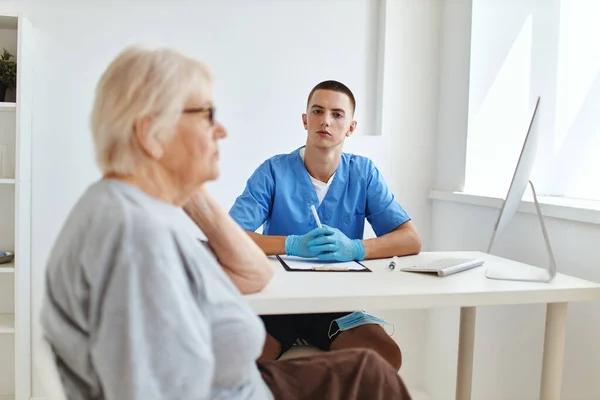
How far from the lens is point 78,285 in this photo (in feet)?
2.45

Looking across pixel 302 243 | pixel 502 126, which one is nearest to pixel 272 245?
pixel 302 243

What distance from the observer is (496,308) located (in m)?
2.22

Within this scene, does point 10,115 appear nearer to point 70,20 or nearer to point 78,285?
point 70,20

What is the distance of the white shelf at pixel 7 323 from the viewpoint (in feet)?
7.70

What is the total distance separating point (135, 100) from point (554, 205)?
58.1 inches

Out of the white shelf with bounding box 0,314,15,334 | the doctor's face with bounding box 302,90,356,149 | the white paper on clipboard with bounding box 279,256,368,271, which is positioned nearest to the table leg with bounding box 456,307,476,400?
the white paper on clipboard with bounding box 279,256,368,271

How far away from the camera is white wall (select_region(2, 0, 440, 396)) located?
98.6 inches

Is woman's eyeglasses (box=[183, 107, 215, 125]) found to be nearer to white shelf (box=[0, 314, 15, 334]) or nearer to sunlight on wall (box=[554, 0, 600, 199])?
sunlight on wall (box=[554, 0, 600, 199])

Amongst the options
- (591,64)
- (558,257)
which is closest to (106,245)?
(558,257)

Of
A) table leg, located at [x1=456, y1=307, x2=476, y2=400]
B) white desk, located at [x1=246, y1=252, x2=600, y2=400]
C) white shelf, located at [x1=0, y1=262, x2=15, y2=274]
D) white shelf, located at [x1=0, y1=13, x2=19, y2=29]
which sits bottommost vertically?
table leg, located at [x1=456, y1=307, x2=476, y2=400]

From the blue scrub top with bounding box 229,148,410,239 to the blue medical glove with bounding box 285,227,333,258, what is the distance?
0.30 metres

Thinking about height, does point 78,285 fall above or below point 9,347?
above

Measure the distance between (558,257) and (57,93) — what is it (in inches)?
83.3

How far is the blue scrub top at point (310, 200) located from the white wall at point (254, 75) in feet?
2.33
